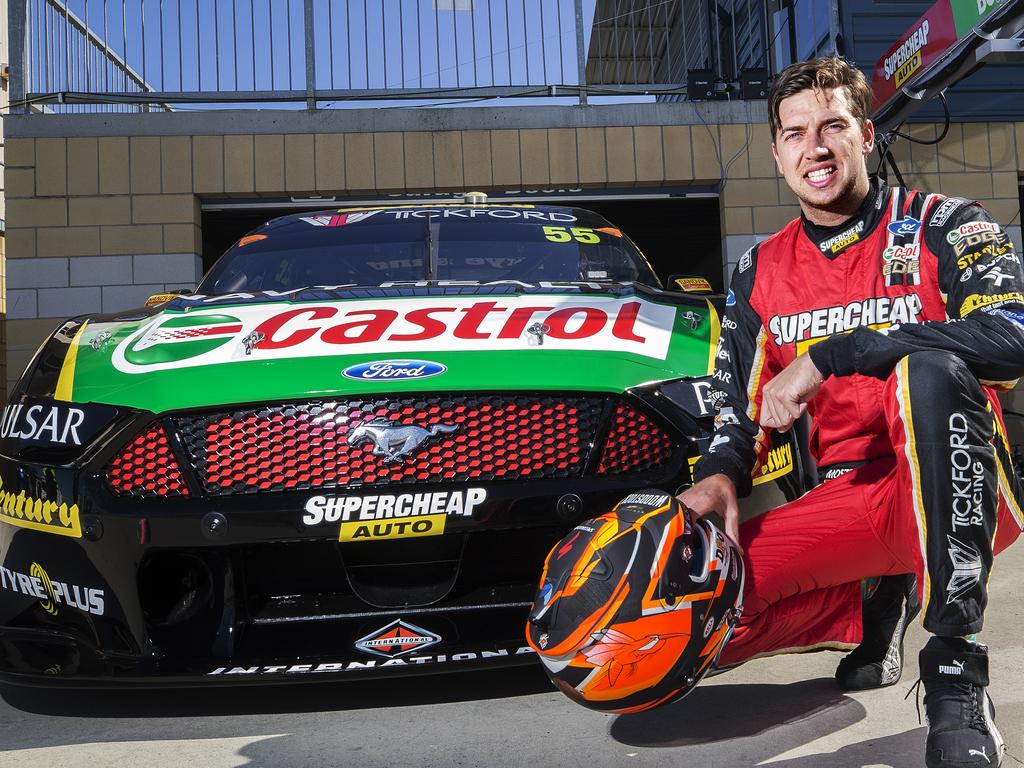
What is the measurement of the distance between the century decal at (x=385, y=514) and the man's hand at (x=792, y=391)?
2.10ft

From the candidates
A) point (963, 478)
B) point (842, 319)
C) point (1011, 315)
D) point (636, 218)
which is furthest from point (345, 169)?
point (963, 478)

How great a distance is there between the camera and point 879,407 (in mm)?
2039

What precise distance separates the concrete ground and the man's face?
1.02 metres

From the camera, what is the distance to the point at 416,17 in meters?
8.73

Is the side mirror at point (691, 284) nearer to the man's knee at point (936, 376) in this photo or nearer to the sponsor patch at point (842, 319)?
the sponsor patch at point (842, 319)

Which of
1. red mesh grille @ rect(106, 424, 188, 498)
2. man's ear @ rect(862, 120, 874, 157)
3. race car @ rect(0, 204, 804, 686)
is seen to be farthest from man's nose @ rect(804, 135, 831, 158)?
red mesh grille @ rect(106, 424, 188, 498)

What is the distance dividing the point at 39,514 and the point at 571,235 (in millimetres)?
2170

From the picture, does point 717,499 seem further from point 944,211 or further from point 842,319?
point 944,211

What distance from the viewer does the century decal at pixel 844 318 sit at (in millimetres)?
2016

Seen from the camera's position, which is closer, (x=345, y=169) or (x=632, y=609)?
(x=632, y=609)

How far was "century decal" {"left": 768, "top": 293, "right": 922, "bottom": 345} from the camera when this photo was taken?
6.61 ft

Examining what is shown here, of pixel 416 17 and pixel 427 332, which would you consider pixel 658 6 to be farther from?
pixel 427 332

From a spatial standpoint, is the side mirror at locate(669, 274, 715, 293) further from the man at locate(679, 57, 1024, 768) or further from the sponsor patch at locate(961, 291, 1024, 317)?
the sponsor patch at locate(961, 291, 1024, 317)

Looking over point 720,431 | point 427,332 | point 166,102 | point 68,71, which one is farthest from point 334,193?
point 720,431
